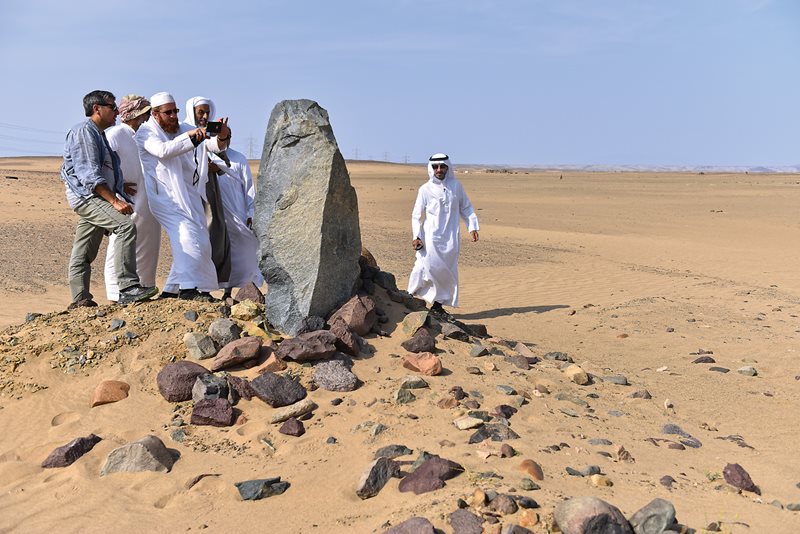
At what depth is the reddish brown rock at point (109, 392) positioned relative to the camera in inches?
212

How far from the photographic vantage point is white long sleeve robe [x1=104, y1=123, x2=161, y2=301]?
6.55 metres

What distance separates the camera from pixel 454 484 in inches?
160

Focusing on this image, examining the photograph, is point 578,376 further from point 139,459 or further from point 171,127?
point 171,127

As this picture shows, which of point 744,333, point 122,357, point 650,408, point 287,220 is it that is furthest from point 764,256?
point 122,357

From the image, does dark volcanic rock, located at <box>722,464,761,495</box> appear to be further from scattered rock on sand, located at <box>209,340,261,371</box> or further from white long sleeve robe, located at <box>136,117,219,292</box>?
white long sleeve robe, located at <box>136,117,219,292</box>

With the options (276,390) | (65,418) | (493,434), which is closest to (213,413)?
(276,390)

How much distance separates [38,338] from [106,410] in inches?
47.3

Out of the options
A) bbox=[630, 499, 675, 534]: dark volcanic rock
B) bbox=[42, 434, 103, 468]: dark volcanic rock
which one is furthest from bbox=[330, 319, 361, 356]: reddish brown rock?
bbox=[630, 499, 675, 534]: dark volcanic rock

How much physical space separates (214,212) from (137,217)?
921 millimetres

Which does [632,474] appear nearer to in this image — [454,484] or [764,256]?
→ [454,484]

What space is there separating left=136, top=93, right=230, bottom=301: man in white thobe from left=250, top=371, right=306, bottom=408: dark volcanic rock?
1.50 meters

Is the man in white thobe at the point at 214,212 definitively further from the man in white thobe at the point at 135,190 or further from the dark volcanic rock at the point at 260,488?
the dark volcanic rock at the point at 260,488

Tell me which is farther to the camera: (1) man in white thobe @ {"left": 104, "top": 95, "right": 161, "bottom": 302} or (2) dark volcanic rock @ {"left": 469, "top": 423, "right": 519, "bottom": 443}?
(1) man in white thobe @ {"left": 104, "top": 95, "right": 161, "bottom": 302}

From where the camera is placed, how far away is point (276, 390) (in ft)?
17.1
